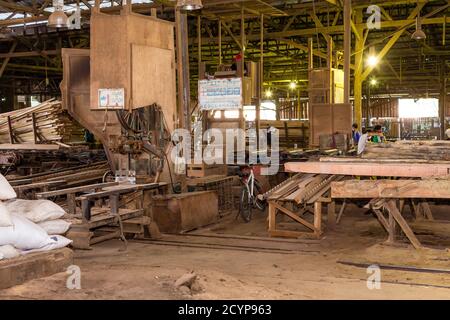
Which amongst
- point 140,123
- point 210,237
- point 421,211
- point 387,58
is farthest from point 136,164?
point 387,58

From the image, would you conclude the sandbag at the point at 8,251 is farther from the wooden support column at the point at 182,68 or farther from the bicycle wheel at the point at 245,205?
the bicycle wheel at the point at 245,205

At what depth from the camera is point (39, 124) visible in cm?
1270

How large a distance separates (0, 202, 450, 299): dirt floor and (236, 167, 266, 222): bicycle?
10.5 inches

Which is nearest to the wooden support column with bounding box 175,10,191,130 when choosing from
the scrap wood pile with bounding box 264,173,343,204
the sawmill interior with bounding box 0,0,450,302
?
the sawmill interior with bounding box 0,0,450,302

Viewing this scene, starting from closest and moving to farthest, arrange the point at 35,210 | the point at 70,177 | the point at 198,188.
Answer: the point at 35,210 < the point at 70,177 < the point at 198,188

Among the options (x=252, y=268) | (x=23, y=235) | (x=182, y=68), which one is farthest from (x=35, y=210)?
(x=182, y=68)

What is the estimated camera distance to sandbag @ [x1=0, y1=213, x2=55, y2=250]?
5.37 m

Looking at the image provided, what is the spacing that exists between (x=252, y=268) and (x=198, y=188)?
4.32 metres

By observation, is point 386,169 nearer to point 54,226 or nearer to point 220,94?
point 54,226

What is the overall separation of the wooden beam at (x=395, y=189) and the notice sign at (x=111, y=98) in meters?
3.59

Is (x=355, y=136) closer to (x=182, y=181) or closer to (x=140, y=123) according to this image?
(x=182, y=181)

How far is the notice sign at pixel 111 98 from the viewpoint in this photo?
9133mm

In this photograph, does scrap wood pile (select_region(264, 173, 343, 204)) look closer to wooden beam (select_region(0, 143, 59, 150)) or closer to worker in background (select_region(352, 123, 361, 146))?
worker in background (select_region(352, 123, 361, 146))

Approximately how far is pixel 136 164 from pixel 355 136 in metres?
7.22
